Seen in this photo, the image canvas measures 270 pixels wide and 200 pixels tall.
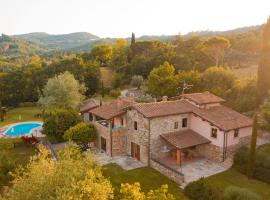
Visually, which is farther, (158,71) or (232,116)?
(158,71)

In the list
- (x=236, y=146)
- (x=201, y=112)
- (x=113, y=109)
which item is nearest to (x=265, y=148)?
(x=236, y=146)

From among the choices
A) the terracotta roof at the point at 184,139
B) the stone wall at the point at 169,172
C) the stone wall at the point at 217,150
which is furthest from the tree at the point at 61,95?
the stone wall at the point at 217,150

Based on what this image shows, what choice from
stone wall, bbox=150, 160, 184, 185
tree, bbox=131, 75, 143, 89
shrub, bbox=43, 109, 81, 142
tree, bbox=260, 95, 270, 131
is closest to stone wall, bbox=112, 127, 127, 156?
stone wall, bbox=150, 160, 184, 185

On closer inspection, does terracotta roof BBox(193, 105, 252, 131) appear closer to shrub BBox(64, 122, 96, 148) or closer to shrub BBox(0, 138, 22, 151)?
shrub BBox(64, 122, 96, 148)

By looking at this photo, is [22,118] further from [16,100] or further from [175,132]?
[175,132]

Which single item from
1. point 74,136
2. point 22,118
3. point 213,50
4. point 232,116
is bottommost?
point 22,118

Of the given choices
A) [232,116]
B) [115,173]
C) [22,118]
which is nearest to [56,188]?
[115,173]
